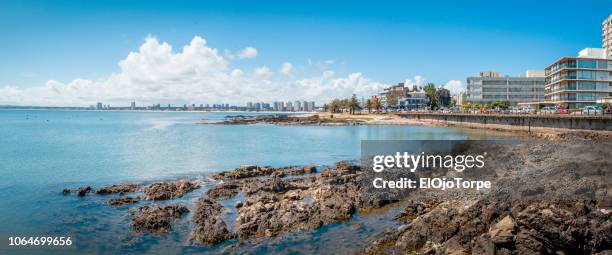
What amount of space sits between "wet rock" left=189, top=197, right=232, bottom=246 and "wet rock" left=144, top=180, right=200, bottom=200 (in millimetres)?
4150

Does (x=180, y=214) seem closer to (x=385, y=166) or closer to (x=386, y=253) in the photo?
(x=386, y=253)

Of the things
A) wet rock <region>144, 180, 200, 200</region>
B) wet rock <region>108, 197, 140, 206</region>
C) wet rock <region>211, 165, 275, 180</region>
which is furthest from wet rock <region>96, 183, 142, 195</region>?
wet rock <region>211, 165, 275, 180</region>

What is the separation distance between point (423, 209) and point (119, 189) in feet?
70.4

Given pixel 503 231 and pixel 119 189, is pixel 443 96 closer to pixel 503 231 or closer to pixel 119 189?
pixel 119 189

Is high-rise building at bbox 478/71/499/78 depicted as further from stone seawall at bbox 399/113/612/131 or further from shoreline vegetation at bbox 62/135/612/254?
shoreline vegetation at bbox 62/135/612/254

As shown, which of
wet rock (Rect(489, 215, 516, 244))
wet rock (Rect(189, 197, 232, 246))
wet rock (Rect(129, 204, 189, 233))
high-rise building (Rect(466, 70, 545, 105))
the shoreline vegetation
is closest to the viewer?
wet rock (Rect(489, 215, 516, 244))

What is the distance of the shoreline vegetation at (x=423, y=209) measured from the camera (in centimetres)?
1402

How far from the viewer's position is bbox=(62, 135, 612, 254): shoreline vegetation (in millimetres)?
14023

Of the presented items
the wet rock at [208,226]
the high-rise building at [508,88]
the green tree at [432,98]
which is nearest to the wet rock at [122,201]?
the wet rock at [208,226]

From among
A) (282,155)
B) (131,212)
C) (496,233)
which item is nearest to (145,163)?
(282,155)

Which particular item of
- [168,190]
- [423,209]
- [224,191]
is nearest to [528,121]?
[423,209]

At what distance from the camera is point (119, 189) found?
2967 centimetres

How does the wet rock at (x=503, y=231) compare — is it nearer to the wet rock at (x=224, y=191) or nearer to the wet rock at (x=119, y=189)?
the wet rock at (x=224, y=191)

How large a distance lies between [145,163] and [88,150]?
1962 centimetres
